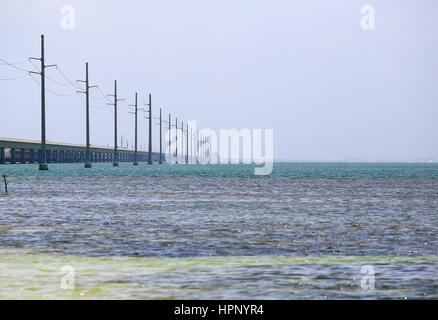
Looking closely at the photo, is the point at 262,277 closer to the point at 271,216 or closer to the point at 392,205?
the point at 271,216

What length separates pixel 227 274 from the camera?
15.0 m

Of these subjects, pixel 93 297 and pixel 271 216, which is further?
pixel 271 216

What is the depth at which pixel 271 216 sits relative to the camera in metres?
30.3

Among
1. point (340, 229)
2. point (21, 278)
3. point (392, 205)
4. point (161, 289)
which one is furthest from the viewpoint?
point (392, 205)
